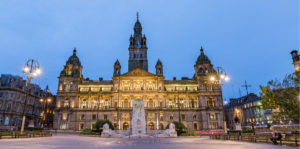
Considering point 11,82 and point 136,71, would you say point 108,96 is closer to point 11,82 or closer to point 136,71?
point 136,71

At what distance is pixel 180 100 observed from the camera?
208ft

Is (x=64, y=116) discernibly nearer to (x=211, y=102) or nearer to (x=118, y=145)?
(x=211, y=102)

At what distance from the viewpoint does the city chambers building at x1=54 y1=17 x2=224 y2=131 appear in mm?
59469

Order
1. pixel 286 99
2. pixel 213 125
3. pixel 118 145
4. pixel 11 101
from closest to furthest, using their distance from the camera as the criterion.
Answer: pixel 118 145 → pixel 286 99 → pixel 11 101 → pixel 213 125

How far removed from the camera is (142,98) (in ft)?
199

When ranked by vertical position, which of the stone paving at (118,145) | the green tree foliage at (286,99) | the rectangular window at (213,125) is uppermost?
the green tree foliage at (286,99)

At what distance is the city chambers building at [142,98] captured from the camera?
59.5m

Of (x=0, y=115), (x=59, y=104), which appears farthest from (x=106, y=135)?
(x=0, y=115)

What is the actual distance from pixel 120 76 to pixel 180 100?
22.6 m

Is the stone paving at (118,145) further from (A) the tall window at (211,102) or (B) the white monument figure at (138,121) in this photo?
(A) the tall window at (211,102)

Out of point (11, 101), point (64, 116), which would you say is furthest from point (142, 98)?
point (11, 101)

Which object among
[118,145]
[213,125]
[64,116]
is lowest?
[213,125]

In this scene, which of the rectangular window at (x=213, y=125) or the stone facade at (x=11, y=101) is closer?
the stone facade at (x=11, y=101)

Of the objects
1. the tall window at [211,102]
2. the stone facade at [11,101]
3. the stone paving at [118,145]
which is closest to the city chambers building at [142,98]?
the tall window at [211,102]
